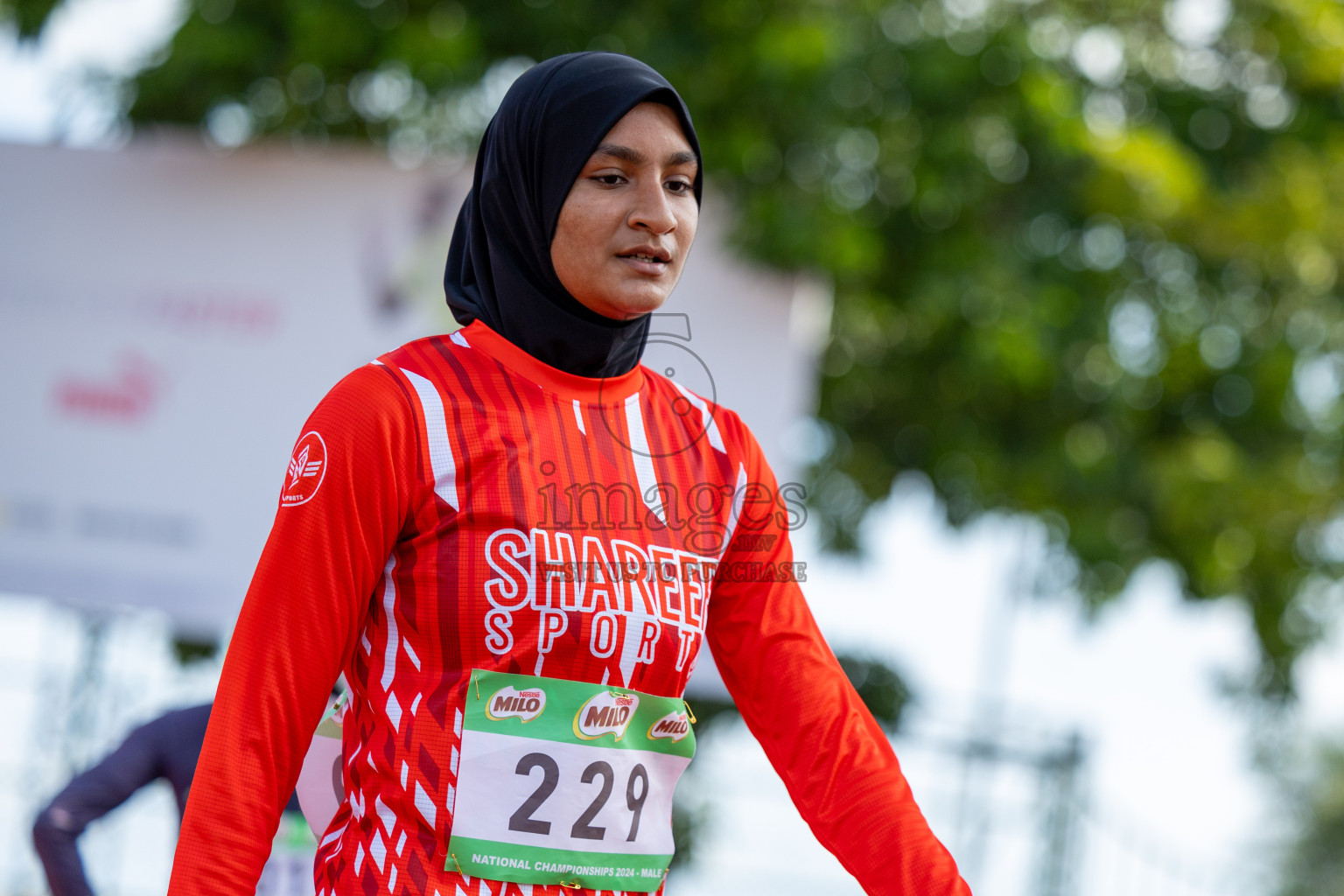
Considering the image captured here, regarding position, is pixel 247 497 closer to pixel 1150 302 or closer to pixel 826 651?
pixel 1150 302

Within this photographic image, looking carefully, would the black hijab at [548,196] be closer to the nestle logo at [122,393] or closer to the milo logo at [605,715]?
the milo logo at [605,715]

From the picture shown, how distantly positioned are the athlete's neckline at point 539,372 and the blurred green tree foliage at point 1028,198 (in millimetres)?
3989

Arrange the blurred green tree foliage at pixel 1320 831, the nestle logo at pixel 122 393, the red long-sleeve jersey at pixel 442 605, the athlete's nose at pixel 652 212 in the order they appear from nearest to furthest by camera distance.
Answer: the red long-sleeve jersey at pixel 442 605, the athlete's nose at pixel 652 212, the nestle logo at pixel 122 393, the blurred green tree foliage at pixel 1320 831

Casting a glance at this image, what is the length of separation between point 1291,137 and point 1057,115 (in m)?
1.25

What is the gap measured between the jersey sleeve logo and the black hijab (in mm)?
271

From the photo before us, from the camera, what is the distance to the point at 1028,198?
5.84 metres

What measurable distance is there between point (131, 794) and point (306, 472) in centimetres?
179

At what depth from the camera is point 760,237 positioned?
18.3 ft

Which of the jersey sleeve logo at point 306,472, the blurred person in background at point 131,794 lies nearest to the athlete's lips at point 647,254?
the jersey sleeve logo at point 306,472

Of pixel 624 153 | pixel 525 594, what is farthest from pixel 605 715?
pixel 624 153

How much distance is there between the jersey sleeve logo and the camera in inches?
52.7

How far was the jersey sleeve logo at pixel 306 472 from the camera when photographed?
4.39ft

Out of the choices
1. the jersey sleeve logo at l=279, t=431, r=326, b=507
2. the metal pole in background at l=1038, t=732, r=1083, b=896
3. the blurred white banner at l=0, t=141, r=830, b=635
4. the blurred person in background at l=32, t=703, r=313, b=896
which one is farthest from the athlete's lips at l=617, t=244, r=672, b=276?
the metal pole in background at l=1038, t=732, r=1083, b=896

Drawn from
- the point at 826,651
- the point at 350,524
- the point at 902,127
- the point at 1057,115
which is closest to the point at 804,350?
the point at 902,127
